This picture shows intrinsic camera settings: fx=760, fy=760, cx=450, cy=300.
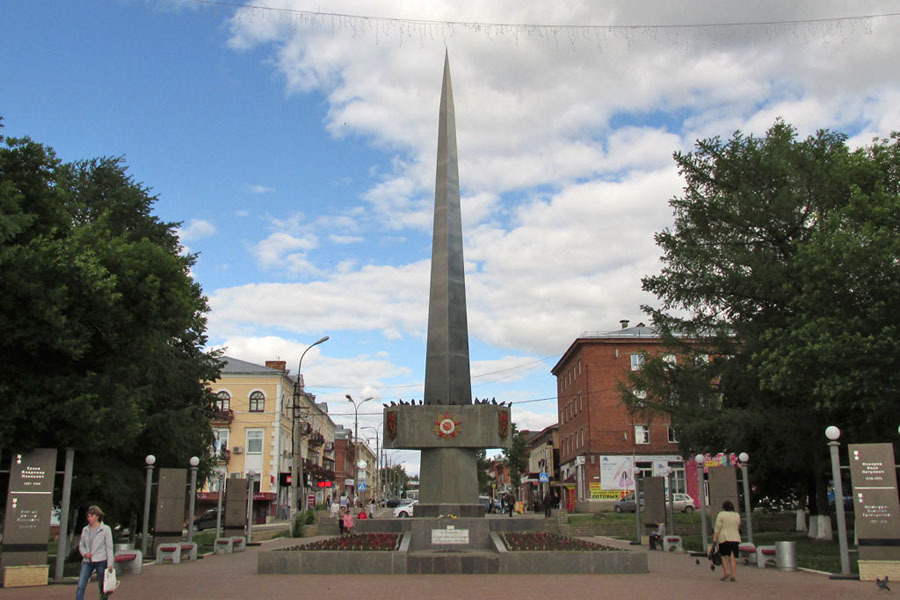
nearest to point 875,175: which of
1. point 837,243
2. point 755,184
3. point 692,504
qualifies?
point 837,243

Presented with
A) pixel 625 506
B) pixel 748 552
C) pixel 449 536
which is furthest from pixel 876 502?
pixel 625 506

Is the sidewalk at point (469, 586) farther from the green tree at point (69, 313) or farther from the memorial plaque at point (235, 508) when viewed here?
the memorial plaque at point (235, 508)

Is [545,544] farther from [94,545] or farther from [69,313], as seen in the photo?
[69,313]

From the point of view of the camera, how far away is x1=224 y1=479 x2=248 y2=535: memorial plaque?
934 inches

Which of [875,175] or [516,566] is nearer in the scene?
[516,566]

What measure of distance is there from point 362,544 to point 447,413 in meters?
4.57

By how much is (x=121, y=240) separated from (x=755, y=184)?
1861 cm

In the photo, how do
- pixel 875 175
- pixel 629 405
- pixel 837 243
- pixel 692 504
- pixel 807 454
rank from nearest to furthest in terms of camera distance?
pixel 837 243
pixel 875 175
pixel 807 454
pixel 629 405
pixel 692 504

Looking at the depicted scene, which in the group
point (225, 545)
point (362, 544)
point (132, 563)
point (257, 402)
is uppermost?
point (257, 402)

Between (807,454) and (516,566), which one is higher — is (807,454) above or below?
above

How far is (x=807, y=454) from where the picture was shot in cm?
2281

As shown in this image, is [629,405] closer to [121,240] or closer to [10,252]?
[121,240]

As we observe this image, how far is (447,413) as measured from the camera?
1956 cm

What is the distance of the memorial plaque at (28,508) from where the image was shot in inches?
511
